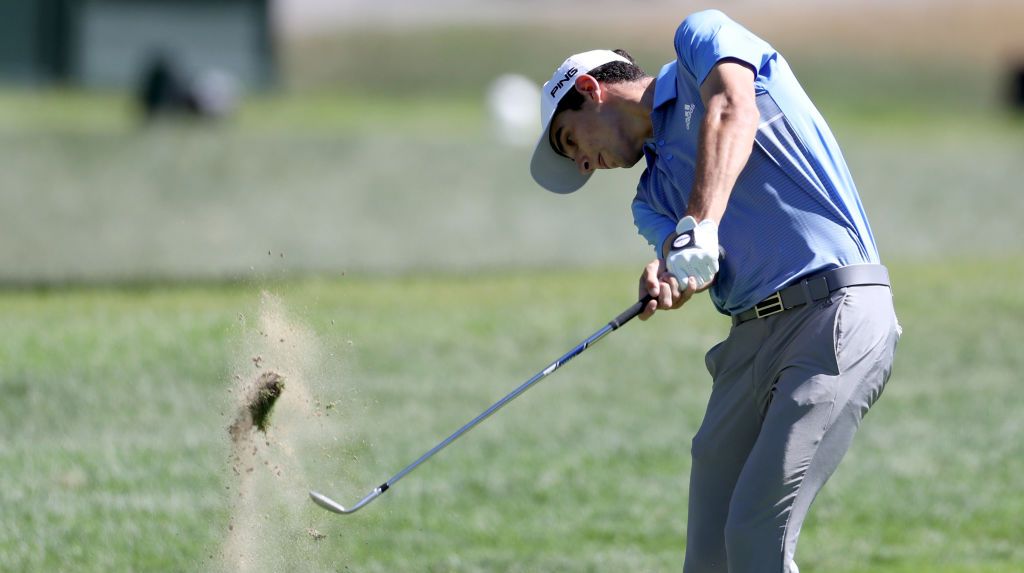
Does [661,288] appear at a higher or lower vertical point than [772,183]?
lower

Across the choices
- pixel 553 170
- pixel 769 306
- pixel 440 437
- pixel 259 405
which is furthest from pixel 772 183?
pixel 440 437

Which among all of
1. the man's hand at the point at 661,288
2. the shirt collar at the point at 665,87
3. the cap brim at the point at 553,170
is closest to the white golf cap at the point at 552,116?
the cap brim at the point at 553,170

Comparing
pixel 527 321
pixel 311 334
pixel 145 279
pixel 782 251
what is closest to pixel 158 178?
pixel 145 279

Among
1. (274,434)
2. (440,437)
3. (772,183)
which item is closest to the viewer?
(772,183)

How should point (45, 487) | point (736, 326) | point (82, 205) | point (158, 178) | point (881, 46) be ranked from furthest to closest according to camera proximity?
1. point (881, 46)
2. point (158, 178)
3. point (82, 205)
4. point (45, 487)
5. point (736, 326)

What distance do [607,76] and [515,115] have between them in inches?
1197

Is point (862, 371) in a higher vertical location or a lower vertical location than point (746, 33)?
lower

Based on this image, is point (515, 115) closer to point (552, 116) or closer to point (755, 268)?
point (552, 116)

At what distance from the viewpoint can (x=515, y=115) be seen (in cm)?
3509

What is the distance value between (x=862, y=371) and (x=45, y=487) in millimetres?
5055

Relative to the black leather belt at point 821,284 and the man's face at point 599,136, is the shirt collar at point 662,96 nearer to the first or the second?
the man's face at point 599,136

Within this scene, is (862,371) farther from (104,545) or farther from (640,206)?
(104,545)

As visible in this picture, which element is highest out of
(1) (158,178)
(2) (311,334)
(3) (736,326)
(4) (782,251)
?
(4) (782,251)

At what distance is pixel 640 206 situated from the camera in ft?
16.4
